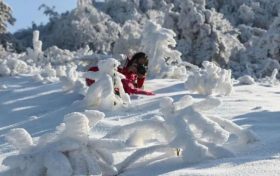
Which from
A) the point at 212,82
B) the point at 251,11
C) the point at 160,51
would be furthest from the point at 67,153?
the point at 251,11

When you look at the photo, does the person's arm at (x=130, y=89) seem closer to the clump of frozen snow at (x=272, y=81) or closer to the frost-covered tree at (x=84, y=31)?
the clump of frozen snow at (x=272, y=81)

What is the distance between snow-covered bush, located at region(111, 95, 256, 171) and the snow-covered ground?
51mm

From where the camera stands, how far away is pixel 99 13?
3234 cm

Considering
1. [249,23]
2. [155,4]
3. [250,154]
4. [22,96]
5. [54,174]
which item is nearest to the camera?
[54,174]

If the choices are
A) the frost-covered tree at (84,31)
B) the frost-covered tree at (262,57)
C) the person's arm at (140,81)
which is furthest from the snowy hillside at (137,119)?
the frost-covered tree at (84,31)

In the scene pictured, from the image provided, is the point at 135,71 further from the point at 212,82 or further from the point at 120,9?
the point at 120,9

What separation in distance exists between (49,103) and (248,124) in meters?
2.62

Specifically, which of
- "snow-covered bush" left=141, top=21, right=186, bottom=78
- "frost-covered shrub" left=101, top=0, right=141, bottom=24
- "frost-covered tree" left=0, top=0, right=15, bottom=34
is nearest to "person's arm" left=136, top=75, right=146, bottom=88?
"snow-covered bush" left=141, top=21, right=186, bottom=78

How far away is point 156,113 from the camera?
488 cm

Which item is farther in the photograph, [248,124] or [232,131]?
[248,124]

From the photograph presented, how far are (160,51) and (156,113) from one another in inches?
149

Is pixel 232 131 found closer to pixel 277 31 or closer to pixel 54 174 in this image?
pixel 54 174

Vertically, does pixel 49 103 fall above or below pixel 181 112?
below

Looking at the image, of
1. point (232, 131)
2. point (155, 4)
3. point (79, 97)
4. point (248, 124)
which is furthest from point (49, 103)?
point (155, 4)
